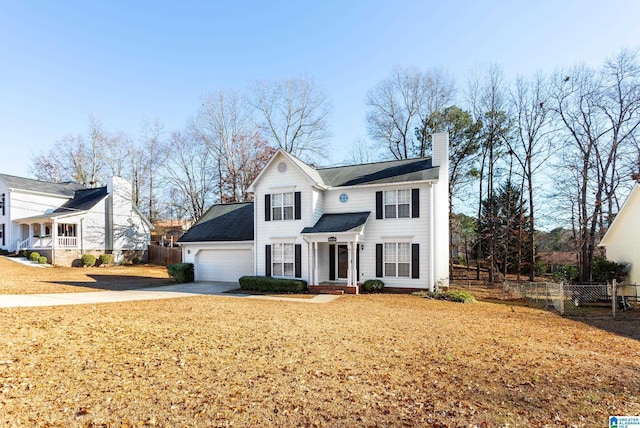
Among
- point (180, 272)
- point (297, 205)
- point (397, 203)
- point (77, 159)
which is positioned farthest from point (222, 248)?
point (77, 159)

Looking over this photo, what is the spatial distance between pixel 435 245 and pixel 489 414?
12965 mm

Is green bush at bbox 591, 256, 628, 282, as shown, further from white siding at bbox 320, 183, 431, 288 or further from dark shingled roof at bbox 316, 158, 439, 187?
dark shingled roof at bbox 316, 158, 439, 187

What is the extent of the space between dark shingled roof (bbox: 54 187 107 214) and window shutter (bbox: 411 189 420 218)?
28.2 m

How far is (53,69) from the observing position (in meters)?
16.0

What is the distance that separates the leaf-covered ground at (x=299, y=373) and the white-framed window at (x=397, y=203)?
8093 mm

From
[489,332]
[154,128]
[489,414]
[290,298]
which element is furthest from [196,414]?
[154,128]

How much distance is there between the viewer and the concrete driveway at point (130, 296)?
11398 mm

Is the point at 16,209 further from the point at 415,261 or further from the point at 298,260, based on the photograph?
the point at 415,261

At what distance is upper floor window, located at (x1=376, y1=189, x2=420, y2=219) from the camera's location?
16.5 metres

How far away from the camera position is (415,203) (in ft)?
54.2

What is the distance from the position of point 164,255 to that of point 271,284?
20.8 metres

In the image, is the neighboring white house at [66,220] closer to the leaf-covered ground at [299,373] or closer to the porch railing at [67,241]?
the porch railing at [67,241]

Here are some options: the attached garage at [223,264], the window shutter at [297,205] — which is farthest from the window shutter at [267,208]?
the attached garage at [223,264]

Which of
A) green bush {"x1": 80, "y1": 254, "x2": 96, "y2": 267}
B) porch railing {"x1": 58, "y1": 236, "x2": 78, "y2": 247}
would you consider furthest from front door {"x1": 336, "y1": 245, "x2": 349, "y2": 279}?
porch railing {"x1": 58, "y1": 236, "x2": 78, "y2": 247}
